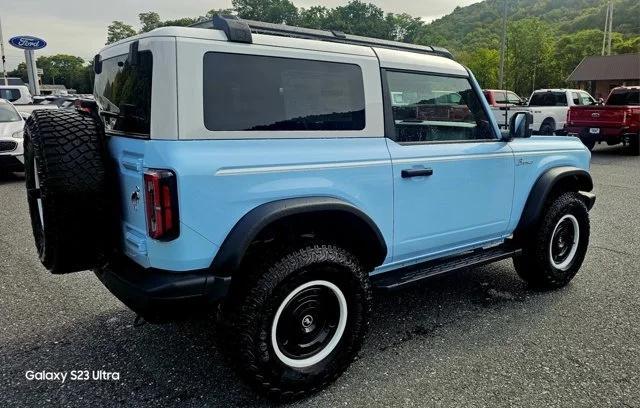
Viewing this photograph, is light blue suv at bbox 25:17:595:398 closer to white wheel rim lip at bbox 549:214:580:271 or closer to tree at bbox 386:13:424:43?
white wheel rim lip at bbox 549:214:580:271

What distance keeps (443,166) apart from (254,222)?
4.62ft

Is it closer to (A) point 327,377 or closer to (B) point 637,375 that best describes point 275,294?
(A) point 327,377

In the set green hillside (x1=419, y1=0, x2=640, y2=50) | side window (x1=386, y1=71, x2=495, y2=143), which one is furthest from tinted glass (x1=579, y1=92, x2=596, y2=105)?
green hillside (x1=419, y1=0, x2=640, y2=50)

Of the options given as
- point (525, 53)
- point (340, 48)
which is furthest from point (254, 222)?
point (525, 53)

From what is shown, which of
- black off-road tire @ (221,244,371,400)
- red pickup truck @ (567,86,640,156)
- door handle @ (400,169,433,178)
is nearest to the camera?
black off-road tire @ (221,244,371,400)

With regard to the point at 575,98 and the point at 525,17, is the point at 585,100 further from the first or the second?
the point at 525,17

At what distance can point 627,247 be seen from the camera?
16.9 ft

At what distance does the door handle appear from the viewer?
111 inches

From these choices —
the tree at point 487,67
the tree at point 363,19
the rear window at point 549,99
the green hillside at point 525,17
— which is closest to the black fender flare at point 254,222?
the rear window at point 549,99

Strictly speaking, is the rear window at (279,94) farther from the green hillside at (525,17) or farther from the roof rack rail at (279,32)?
the green hillside at (525,17)

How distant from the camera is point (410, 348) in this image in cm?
301

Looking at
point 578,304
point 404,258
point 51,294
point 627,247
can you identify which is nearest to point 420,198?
point 404,258

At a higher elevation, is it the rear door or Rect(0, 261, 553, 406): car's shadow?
the rear door

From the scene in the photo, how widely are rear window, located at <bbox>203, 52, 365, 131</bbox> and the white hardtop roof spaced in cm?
9
